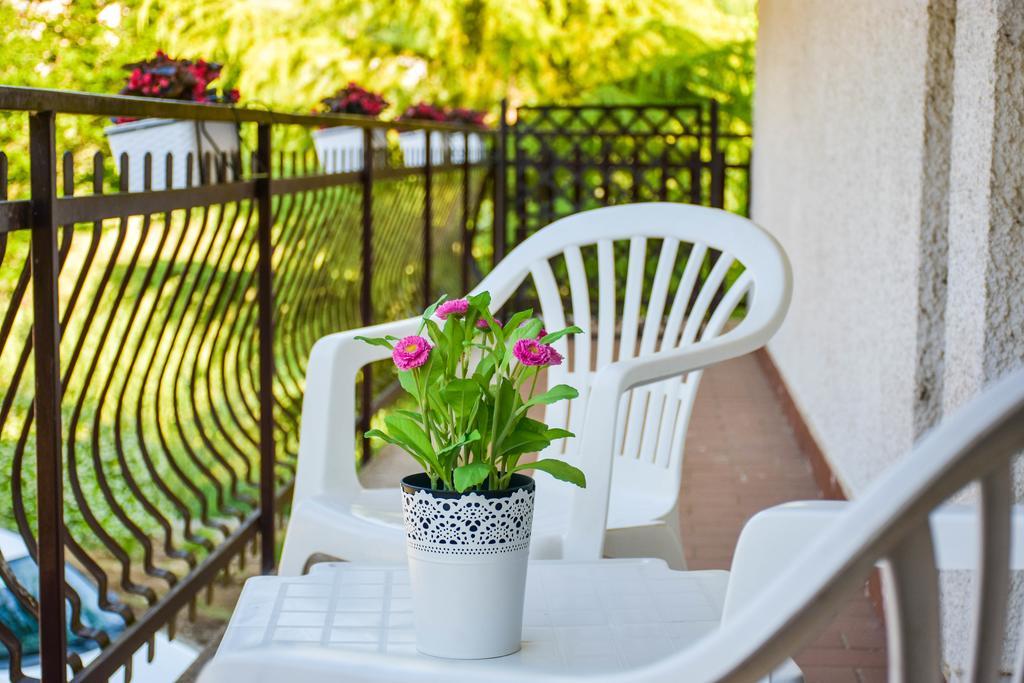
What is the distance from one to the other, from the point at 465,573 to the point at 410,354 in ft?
0.68

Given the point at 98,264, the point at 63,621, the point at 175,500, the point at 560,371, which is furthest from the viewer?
the point at 98,264

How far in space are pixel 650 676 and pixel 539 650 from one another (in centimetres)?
37

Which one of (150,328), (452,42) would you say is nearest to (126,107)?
(150,328)

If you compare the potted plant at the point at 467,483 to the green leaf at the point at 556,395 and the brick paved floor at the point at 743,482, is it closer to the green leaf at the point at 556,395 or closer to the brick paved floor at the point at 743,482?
the green leaf at the point at 556,395

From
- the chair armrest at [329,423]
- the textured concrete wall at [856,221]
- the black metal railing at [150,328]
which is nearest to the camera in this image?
the black metal railing at [150,328]

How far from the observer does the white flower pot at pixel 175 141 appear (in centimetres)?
249

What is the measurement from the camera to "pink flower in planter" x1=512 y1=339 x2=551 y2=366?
3.94ft

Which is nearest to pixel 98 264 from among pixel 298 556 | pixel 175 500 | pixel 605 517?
pixel 175 500

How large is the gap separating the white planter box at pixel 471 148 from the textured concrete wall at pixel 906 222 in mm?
2209

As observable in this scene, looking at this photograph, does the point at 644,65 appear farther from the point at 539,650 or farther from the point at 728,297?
the point at 539,650

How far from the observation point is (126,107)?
1.85m

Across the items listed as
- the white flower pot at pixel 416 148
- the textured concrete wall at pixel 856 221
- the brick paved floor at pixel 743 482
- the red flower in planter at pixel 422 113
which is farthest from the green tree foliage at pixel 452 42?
the textured concrete wall at pixel 856 221

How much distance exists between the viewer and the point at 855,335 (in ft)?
10.1

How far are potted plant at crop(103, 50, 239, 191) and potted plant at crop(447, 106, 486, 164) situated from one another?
125 inches
